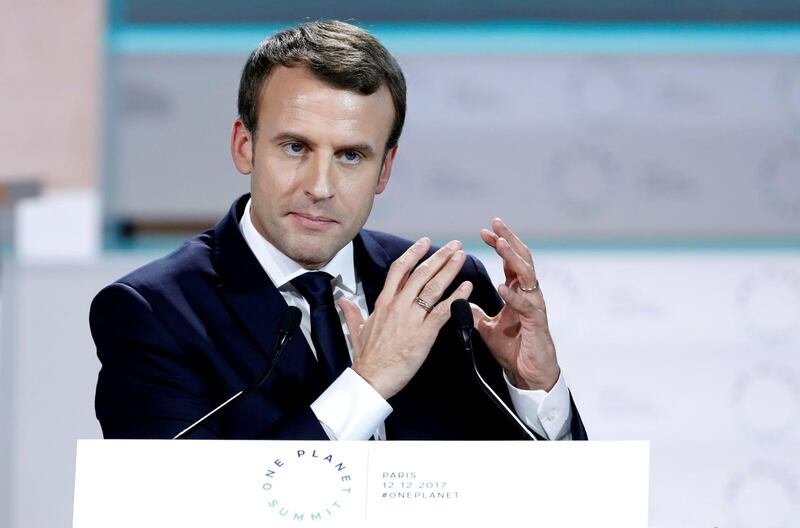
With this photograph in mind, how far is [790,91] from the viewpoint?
13.3 feet

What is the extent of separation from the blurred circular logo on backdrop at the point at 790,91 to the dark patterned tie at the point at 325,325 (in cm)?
264

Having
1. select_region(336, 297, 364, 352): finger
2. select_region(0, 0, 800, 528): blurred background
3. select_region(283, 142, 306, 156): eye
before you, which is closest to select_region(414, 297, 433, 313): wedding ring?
select_region(336, 297, 364, 352): finger

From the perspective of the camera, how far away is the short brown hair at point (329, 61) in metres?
1.83

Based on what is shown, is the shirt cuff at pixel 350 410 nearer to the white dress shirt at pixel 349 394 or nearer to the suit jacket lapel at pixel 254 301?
the white dress shirt at pixel 349 394

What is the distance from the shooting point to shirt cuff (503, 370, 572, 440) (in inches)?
73.1

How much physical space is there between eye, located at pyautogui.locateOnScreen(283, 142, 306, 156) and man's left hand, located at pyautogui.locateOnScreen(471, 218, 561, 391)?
0.32 meters

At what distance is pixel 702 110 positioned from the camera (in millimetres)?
4105

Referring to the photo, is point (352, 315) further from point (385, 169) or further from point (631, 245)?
point (631, 245)

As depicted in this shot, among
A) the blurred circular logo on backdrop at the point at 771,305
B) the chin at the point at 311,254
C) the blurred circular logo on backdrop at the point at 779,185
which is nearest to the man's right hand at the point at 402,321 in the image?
the chin at the point at 311,254

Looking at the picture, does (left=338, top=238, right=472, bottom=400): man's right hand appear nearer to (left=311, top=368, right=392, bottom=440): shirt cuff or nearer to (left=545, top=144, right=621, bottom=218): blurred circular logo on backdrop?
(left=311, top=368, right=392, bottom=440): shirt cuff

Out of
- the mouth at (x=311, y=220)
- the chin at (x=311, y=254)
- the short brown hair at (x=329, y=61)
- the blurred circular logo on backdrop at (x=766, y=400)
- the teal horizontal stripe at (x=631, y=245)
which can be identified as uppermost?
the short brown hair at (x=329, y=61)

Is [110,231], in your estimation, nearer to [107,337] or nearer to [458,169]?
[458,169]

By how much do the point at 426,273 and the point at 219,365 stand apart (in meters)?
0.35

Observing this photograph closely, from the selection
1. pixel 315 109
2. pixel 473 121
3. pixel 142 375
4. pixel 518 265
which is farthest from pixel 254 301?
pixel 473 121
